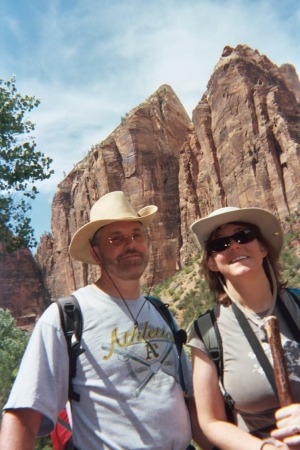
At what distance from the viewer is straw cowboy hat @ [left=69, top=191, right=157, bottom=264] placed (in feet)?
10.4

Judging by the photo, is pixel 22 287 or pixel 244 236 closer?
pixel 244 236

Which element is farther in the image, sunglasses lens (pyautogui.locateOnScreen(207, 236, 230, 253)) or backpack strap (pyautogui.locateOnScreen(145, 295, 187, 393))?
backpack strap (pyautogui.locateOnScreen(145, 295, 187, 393))

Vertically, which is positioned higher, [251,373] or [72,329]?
[72,329]

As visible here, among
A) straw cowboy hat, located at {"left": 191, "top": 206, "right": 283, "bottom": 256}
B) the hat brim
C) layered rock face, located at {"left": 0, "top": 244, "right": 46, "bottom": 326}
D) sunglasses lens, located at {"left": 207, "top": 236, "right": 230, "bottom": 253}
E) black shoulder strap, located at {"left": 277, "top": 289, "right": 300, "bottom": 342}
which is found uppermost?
layered rock face, located at {"left": 0, "top": 244, "right": 46, "bottom": 326}

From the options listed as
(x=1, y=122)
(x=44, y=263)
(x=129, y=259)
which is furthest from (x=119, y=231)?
(x=44, y=263)

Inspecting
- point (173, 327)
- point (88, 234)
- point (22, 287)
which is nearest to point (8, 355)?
point (88, 234)

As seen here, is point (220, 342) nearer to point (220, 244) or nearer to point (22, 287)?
point (220, 244)

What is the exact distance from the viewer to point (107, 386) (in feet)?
8.18

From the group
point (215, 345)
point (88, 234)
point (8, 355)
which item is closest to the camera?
point (215, 345)

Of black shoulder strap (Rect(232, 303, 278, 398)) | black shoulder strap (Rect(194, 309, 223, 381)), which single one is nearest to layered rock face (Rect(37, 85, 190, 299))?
black shoulder strap (Rect(194, 309, 223, 381))

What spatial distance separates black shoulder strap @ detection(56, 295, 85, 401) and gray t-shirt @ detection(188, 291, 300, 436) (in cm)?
75

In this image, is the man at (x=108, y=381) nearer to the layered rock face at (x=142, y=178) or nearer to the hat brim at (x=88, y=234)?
the hat brim at (x=88, y=234)

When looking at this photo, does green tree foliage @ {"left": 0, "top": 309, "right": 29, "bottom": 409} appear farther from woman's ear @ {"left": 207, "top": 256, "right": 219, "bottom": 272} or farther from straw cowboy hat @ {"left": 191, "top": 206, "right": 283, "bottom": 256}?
straw cowboy hat @ {"left": 191, "top": 206, "right": 283, "bottom": 256}

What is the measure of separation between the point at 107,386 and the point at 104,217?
4.25 feet
